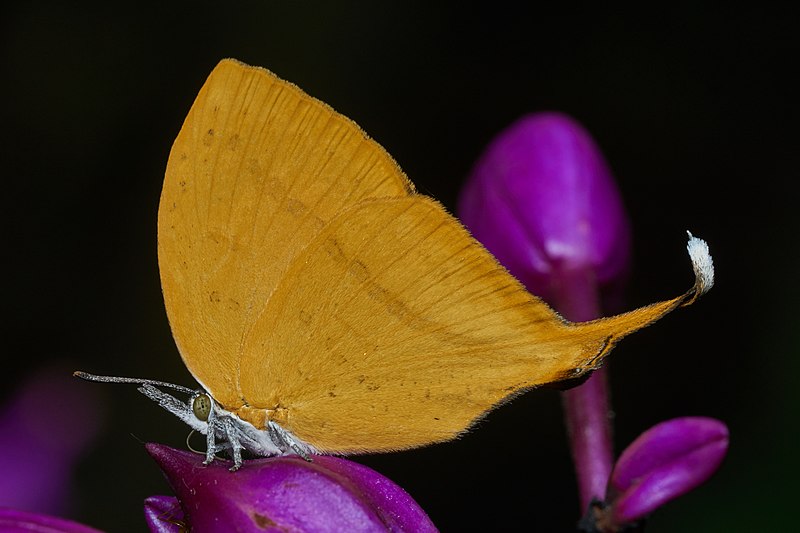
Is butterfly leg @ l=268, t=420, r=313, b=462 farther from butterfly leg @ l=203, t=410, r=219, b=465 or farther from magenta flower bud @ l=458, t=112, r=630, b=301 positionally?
magenta flower bud @ l=458, t=112, r=630, b=301

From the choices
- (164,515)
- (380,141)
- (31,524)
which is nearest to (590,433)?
(164,515)

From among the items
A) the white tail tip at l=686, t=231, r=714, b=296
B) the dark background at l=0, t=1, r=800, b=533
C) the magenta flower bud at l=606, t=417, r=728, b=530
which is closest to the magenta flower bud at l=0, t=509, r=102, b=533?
the magenta flower bud at l=606, t=417, r=728, b=530

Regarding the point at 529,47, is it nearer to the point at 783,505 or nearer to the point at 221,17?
the point at 221,17

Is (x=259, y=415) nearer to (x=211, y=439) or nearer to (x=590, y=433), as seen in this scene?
(x=211, y=439)

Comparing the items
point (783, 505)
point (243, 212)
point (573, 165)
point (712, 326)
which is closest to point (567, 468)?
point (712, 326)

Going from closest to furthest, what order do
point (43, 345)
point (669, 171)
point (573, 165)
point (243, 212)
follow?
point (243, 212) → point (573, 165) → point (43, 345) → point (669, 171)

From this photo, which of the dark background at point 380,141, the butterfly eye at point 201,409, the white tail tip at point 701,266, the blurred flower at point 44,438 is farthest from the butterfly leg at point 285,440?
the dark background at point 380,141
